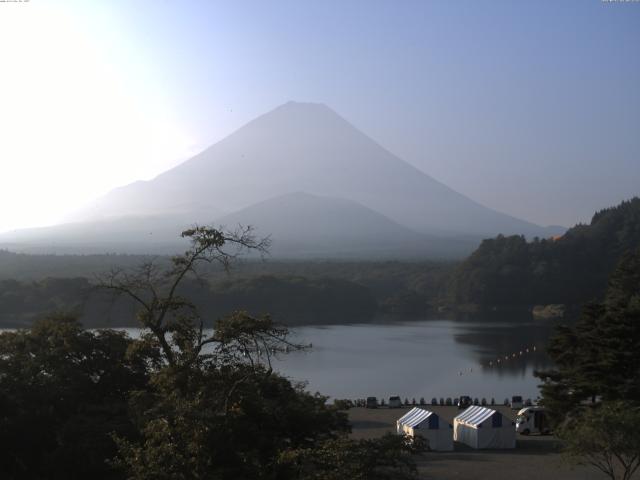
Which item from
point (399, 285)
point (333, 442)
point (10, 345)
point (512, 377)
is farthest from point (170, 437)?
point (399, 285)

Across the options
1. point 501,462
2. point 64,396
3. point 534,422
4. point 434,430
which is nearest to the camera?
point 64,396

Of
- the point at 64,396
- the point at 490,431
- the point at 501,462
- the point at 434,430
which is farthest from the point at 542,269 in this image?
the point at 64,396

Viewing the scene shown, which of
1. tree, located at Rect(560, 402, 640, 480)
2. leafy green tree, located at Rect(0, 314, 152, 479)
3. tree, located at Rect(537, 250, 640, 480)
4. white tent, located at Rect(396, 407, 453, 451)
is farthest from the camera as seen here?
white tent, located at Rect(396, 407, 453, 451)

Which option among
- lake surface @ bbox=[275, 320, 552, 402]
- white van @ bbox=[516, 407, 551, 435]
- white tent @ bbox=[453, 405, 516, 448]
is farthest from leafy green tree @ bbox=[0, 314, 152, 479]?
lake surface @ bbox=[275, 320, 552, 402]

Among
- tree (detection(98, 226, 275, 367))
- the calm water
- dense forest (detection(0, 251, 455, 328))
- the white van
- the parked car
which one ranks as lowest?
the calm water

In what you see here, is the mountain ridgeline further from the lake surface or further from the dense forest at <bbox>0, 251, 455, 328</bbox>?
the lake surface

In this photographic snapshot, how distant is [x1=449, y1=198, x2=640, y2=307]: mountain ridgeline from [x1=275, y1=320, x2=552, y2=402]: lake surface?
8.24m

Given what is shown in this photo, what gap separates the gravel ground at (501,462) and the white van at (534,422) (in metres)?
0.18

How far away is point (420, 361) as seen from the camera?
18891 millimetres

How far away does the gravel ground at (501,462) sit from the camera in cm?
747

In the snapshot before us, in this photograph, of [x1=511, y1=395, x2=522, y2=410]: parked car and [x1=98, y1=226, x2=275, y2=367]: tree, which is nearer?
[x1=98, y1=226, x2=275, y2=367]: tree

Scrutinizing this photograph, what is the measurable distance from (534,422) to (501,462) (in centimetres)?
202

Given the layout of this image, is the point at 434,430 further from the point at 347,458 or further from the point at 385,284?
the point at 385,284

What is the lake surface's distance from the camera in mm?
15359
